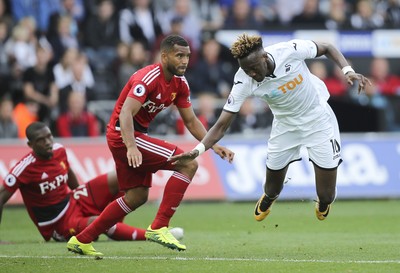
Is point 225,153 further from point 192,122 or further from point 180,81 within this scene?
point 180,81

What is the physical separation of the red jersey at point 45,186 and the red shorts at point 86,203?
11 cm

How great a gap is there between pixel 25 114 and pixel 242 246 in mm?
9084

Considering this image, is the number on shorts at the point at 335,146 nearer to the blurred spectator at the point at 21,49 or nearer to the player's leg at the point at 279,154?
the player's leg at the point at 279,154

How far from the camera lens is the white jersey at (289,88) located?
10.6 meters

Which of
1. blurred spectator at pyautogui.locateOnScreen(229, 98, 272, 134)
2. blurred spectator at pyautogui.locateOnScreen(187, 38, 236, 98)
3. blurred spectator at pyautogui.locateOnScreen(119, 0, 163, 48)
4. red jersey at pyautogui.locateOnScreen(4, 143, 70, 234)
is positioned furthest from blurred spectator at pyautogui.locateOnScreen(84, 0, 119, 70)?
red jersey at pyautogui.locateOnScreen(4, 143, 70, 234)

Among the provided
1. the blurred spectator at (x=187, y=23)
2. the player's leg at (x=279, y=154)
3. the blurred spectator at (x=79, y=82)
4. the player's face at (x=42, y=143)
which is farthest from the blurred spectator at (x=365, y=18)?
the player's face at (x=42, y=143)

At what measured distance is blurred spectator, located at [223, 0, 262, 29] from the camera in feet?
71.1

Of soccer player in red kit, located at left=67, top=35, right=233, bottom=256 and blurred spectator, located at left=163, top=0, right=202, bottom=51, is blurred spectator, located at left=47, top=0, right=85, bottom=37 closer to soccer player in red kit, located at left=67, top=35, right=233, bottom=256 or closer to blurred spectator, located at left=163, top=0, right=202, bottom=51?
blurred spectator, located at left=163, top=0, right=202, bottom=51

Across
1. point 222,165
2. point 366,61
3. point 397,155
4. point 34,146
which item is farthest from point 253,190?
point 34,146

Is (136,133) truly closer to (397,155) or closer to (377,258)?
(377,258)

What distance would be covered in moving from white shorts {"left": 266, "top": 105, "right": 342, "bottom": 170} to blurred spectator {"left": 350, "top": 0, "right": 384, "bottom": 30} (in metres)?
10.8

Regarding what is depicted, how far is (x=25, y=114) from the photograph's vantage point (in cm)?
1950

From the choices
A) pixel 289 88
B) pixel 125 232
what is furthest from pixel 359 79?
pixel 125 232

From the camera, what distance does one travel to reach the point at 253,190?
18.6m
